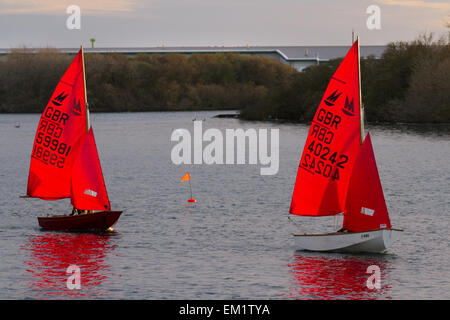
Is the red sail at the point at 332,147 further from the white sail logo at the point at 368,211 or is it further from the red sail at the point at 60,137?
the red sail at the point at 60,137

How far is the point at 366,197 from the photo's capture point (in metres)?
31.2

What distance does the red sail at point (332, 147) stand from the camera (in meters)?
→ 31.1

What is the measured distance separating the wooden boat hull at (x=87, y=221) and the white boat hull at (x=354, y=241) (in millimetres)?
9046

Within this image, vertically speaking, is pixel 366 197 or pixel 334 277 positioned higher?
pixel 366 197

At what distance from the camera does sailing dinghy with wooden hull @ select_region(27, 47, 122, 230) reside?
3734 centimetres

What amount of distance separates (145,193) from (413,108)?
260 feet

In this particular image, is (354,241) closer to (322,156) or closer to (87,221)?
(322,156)

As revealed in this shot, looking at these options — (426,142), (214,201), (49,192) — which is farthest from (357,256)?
(426,142)

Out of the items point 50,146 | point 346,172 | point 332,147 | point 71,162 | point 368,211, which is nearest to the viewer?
point 368,211

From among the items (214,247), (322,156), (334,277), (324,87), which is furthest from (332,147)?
(324,87)

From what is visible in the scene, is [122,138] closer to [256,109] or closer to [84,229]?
[256,109]

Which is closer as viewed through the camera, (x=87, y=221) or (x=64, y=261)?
(x=64, y=261)

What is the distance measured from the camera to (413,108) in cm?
12556

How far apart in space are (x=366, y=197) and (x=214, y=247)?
24.3ft
